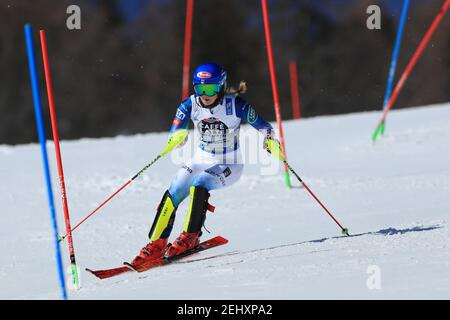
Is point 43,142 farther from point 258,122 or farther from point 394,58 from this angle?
point 394,58

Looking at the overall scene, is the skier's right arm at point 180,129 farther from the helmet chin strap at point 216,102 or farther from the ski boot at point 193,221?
the ski boot at point 193,221

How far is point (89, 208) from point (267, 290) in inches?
179

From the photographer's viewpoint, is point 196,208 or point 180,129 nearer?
point 196,208

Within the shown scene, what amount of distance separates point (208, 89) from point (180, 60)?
32699 millimetres

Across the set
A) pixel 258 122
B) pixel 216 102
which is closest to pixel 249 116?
pixel 258 122

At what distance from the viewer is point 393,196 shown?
7.95 meters

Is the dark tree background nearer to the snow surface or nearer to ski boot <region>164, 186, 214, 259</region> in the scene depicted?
the snow surface

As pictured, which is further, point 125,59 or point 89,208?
point 125,59

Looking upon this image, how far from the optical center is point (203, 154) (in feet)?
19.6

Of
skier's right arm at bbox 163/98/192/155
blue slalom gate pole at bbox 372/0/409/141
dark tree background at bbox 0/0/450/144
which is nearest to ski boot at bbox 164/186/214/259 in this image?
skier's right arm at bbox 163/98/192/155

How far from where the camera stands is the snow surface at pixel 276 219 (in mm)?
4656
